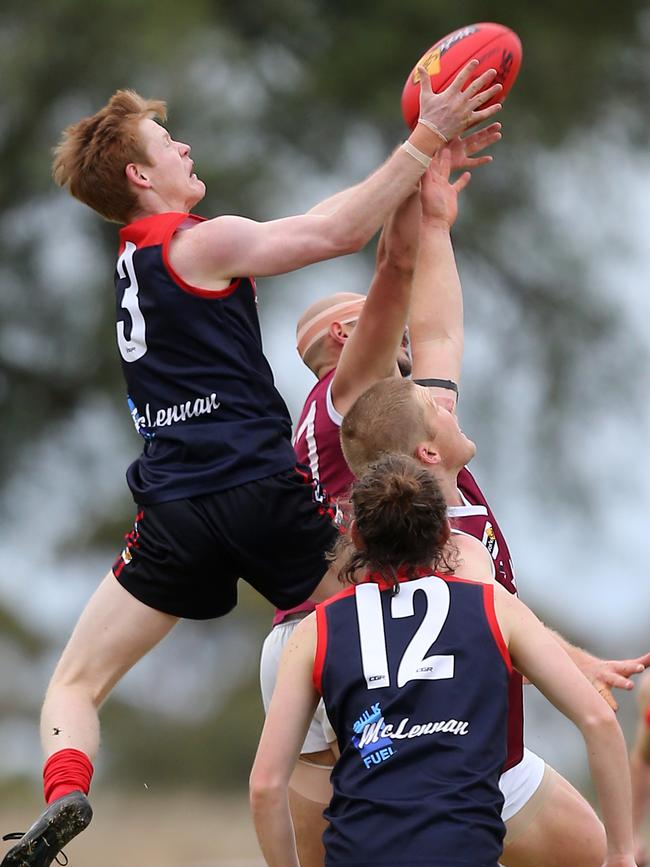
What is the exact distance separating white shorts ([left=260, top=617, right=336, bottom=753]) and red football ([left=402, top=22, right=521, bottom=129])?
1.40 metres

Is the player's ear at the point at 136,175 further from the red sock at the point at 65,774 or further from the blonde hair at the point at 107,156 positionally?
the red sock at the point at 65,774

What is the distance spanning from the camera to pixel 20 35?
12641mm

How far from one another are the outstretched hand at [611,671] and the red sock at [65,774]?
1.28 metres

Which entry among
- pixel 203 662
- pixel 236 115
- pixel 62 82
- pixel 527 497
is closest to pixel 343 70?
pixel 236 115

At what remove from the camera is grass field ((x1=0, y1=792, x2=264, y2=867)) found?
9719 mm

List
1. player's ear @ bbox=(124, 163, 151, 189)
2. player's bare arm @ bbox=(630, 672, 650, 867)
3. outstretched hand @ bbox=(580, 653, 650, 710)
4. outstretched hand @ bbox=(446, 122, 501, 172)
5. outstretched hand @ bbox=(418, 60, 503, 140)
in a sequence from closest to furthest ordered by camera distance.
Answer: outstretched hand @ bbox=(580, 653, 650, 710), outstretched hand @ bbox=(418, 60, 503, 140), player's ear @ bbox=(124, 163, 151, 189), outstretched hand @ bbox=(446, 122, 501, 172), player's bare arm @ bbox=(630, 672, 650, 867)

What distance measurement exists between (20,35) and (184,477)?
940 centimetres

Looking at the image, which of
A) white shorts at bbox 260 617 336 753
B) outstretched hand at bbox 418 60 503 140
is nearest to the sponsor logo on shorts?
white shorts at bbox 260 617 336 753

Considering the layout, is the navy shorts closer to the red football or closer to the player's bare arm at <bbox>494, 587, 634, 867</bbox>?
the player's bare arm at <bbox>494, 587, 634, 867</bbox>

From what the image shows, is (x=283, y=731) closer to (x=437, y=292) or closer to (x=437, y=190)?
(x=437, y=292)

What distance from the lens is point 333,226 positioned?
3.91 m

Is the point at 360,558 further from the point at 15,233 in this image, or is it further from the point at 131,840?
the point at 15,233

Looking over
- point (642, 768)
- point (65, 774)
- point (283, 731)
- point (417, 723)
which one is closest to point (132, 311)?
point (65, 774)

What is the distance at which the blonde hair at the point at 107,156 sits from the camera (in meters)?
4.19
